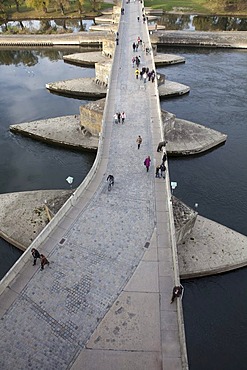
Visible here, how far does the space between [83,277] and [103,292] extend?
56.0 inches

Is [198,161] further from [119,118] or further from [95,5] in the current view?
[95,5]

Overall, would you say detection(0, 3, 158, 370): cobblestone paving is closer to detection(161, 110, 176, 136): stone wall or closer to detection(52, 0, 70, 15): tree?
detection(161, 110, 176, 136): stone wall

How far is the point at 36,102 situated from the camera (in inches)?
1871

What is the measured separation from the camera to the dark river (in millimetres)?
20391

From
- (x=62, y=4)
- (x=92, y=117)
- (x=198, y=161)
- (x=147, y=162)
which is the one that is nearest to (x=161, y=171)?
(x=147, y=162)

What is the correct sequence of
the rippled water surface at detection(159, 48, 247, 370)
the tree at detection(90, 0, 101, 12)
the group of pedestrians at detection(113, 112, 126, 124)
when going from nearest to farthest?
1. the rippled water surface at detection(159, 48, 247, 370)
2. the group of pedestrians at detection(113, 112, 126, 124)
3. the tree at detection(90, 0, 101, 12)

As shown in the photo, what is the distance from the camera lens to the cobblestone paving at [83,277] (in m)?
14.9

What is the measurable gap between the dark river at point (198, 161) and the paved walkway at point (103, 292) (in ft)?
16.6

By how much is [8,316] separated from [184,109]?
119 ft

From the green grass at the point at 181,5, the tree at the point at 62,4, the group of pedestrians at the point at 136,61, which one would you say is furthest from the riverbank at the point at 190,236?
the green grass at the point at 181,5

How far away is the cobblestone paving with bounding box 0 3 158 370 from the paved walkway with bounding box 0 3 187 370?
0.05 metres

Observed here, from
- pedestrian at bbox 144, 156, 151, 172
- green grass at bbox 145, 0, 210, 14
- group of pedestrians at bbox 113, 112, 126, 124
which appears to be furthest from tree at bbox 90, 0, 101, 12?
pedestrian at bbox 144, 156, 151, 172

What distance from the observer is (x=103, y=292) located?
17.1 m

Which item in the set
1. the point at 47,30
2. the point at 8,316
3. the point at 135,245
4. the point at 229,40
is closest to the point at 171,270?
the point at 135,245
